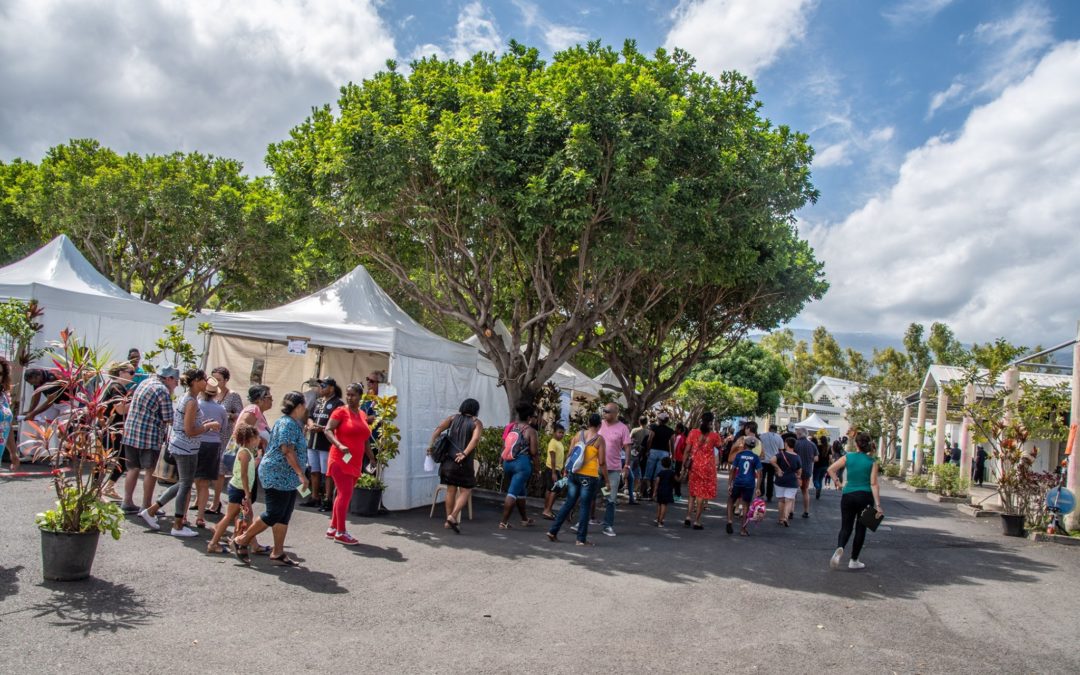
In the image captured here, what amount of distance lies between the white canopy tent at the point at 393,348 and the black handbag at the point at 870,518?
6450 mm

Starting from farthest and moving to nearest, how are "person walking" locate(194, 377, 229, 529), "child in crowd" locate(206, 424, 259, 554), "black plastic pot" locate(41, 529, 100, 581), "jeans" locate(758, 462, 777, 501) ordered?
1. "jeans" locate(758, 462, 777, 501)
2. "person walking" locate(194, 377, 229, 529)
3. "child in crowd" locate(206, 424, 259, 554)
4. "black plastic pot" locate(41, 529, 100, 581)

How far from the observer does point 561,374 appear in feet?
65.0

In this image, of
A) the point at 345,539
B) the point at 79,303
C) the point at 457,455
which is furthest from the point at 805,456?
the point at 79,303

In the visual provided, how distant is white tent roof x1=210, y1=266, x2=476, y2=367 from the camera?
11636 millimetres

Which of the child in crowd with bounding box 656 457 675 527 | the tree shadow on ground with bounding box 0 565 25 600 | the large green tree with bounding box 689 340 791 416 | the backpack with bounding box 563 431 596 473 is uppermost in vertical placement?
the large green tree with bounding box 689 340 791 416

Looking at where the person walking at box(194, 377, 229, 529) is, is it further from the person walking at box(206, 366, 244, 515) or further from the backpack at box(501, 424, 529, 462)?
the backpack at box(501, 424, 529, 462)

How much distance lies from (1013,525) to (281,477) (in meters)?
13.5

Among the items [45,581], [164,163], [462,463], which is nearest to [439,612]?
[45,581]

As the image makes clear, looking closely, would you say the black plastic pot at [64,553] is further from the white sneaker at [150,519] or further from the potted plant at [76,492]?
the white sneaker at [150,519]

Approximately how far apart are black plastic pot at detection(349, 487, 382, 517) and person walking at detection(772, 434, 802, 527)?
716 cm

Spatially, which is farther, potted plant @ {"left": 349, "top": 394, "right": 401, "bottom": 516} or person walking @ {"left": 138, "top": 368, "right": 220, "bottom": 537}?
potted plant @ {"left": 349, "top": 394, "right": 401, "bottom": 516}

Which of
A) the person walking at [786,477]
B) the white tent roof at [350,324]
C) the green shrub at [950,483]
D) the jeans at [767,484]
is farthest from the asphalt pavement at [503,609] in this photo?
the green shrub at [950,483]

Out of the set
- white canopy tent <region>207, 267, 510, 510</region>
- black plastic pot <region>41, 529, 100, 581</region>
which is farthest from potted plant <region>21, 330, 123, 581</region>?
white canopy tent <region>207, 267, 510, 510</region>

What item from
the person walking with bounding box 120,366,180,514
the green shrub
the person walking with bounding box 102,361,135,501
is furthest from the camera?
the green shrub
